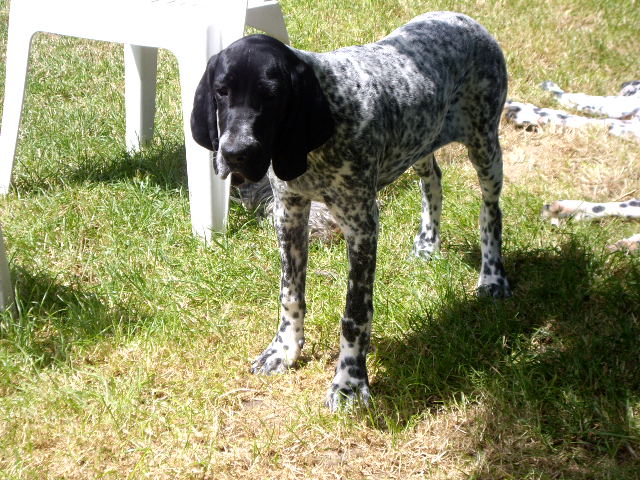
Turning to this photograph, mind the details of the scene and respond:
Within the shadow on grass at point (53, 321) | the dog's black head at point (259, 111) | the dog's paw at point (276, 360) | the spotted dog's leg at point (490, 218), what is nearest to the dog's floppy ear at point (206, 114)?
the dog's black head at point (259, 111)

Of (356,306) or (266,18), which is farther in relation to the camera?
(266,18)

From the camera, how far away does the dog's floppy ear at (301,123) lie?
269 cm

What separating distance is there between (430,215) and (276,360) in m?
1.41

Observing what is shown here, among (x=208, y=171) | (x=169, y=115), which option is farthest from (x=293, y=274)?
(x=169, y=115)

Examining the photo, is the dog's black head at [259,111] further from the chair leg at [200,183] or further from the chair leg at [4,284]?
the chair leg at [200,183]

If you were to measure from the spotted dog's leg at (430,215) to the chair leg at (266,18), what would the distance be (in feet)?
4.88

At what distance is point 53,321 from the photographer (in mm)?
3764

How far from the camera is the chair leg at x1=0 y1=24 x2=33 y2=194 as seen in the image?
16.1 ft

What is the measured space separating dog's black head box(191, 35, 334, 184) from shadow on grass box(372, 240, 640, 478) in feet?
4.03

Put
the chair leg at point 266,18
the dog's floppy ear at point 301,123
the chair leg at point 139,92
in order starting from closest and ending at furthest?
the dog's floppy ear at point 301,123 → the chair leg at point 266,18 → the chair leg at point 139,92

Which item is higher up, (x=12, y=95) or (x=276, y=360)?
(x=12, y=95)

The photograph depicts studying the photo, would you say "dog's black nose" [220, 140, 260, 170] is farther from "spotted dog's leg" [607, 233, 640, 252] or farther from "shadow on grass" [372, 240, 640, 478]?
"spotted dog's leg" [607, 233, 640, 252]

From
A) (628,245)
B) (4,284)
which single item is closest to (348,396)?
(4,284)

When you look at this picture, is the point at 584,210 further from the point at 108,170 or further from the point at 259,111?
the point at 108,170
